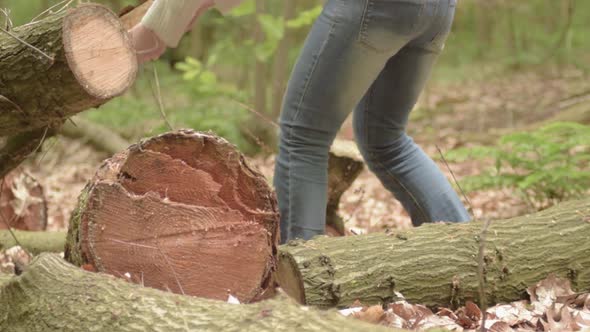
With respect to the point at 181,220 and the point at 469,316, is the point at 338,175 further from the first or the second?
the point at 181,220

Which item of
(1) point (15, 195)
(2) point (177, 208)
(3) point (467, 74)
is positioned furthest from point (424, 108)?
(2) point (177, 208)

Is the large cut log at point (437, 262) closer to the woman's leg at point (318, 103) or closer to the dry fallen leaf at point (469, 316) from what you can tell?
the dry fallen leaf at point (469, 316)

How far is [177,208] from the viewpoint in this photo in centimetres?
245

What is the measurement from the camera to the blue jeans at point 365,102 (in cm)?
290

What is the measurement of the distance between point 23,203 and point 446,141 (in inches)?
202

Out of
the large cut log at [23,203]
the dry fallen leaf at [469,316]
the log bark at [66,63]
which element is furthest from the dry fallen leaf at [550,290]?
the large cut log at [23,203]

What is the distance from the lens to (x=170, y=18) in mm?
2834

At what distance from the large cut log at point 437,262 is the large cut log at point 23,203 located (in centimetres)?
267

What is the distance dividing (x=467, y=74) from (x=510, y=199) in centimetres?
918

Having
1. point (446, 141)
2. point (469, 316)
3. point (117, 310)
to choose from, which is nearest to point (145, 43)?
point (117, 310)

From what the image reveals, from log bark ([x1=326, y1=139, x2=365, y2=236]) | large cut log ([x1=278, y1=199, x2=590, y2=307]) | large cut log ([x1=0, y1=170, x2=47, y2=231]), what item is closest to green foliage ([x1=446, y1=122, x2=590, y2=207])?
log bark ([x1=326, y1=139, x2=365, y2=236])

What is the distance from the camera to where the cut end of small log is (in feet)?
8.29

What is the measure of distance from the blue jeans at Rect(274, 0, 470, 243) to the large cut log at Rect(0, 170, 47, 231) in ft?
7.61

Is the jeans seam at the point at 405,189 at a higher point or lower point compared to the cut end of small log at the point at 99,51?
lower
